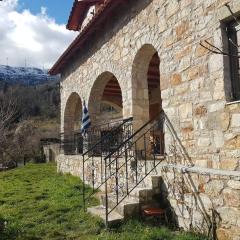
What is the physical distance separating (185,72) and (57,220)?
3.47 m

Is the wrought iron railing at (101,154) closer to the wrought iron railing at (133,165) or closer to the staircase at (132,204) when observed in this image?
the wrought iron railing at (133,165)

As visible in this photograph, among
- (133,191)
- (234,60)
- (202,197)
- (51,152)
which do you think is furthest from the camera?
(51,152)

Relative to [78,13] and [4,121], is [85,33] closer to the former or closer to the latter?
[78,13]

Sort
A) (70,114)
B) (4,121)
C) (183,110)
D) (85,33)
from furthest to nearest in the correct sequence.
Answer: (70,114)
(4,121)
(85,33)
(183,110)

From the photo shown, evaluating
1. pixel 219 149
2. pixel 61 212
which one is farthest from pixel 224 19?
pixel 61 212

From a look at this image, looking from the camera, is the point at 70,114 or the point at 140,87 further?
the point at 70,114

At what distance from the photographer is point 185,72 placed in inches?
234

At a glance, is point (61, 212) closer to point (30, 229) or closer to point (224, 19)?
point (30, 229)

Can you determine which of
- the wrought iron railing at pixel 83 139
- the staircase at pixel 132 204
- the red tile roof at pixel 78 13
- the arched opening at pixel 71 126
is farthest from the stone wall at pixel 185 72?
the red tile roof at pixel 78 13

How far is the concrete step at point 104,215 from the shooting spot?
565cm

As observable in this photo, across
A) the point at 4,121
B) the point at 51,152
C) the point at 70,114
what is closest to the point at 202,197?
the point at 70,114

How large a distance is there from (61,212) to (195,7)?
4.50m

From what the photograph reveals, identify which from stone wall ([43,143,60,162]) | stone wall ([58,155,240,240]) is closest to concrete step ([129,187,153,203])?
stone wall ([58,155,240,240])

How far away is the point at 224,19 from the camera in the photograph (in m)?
5.14
